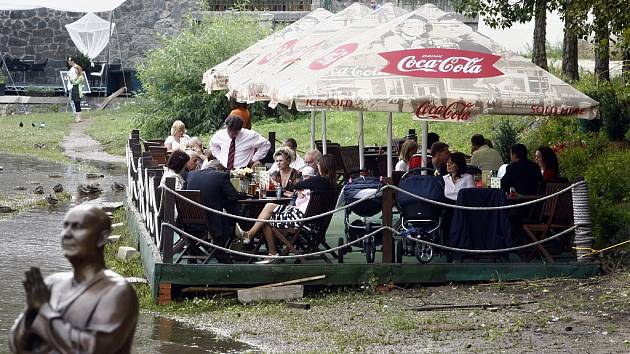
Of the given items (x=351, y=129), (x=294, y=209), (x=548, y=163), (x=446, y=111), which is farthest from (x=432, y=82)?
(x=351, y=129)

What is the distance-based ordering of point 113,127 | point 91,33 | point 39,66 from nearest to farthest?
point 113,127 → point 91,33 → point 39,66

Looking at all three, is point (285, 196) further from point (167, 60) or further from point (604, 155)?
point (167, 60)

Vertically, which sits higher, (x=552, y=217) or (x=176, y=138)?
(x=176, y=138)

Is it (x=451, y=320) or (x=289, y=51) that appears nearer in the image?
(x=451, y=320)

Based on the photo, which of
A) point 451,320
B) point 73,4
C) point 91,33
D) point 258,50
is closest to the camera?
point 451,320

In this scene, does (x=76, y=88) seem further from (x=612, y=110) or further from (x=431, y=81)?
(x=431, y=81)

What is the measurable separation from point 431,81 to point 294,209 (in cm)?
179

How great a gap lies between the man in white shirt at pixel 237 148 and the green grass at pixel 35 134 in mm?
11412

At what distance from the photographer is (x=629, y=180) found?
13992 mm

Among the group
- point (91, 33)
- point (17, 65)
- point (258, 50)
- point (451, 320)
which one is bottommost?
point (451, 320)

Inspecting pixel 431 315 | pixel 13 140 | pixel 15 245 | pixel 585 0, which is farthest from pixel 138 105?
pixel 431 315

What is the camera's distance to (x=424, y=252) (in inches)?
481

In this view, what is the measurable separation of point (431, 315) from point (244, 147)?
15.5 feet

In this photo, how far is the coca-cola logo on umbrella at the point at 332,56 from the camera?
1237 centimetres
